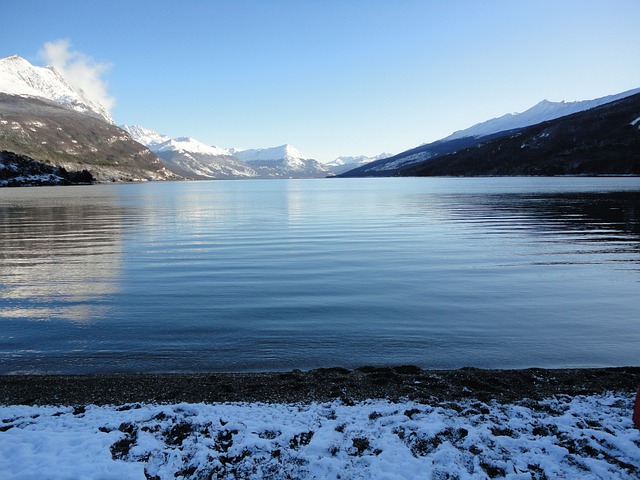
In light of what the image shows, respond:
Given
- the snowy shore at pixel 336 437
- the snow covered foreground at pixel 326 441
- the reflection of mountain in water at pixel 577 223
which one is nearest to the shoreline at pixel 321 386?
the snowy shore at pixel 336 437

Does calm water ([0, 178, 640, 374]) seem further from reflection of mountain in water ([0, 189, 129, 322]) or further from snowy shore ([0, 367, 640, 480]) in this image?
snowy shore ([0, 367, 640, 480])

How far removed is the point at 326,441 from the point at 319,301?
11.6 m

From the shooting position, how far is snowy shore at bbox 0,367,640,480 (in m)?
7.81

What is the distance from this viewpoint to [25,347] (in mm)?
14922

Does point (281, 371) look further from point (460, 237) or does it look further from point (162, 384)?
point (460, 237)

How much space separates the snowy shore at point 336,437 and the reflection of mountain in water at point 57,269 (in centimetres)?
926

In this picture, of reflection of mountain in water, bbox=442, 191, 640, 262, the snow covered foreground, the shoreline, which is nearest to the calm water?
reflection of mountain in water, bbox=442, 191, 640, 262

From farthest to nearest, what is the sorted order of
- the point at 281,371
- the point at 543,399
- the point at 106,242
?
the point at 106,242 → the point at 281,371 → the point at 543,399

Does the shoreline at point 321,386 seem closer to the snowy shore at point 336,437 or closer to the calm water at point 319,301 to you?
the snowy shore at point 336,437

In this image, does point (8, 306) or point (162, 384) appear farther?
point (8, 306)

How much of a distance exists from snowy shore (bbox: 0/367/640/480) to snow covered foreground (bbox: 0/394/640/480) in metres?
0.02

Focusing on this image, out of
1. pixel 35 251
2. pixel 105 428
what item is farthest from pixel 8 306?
pixel 35 251

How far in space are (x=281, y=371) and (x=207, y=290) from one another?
10658 millimetres

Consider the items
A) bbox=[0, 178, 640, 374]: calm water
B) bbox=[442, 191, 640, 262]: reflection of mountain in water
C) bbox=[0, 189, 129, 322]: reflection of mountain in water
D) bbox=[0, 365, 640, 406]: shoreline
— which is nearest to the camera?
bbox=[0, 365, 640, 406]: shoreline
